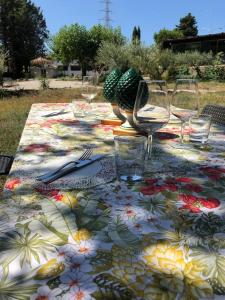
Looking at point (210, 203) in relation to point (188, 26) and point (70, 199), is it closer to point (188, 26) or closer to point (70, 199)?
point (70, 199)

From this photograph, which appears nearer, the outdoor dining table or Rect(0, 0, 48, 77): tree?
the outdoor dining table

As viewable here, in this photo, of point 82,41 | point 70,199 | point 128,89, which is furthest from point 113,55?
point 70,199

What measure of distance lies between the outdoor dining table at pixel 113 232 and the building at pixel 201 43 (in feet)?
84.2

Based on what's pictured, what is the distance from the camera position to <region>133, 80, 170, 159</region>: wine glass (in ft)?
4.01

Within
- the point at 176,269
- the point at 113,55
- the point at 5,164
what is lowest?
the point at 5,164

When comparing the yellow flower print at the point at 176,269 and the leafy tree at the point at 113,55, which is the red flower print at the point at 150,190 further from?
the leafy tree at the point at 113,55

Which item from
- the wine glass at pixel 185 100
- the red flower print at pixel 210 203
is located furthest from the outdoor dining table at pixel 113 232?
the wine glass at pixel 185 100

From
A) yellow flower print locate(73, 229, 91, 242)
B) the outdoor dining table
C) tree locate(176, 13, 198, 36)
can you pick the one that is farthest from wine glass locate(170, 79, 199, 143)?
tree locate(176, 13, 198, 36)

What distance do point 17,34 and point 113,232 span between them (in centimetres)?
4145

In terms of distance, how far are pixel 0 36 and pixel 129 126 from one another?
40400mm

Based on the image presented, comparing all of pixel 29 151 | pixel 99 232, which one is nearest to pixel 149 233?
pixel 99 232

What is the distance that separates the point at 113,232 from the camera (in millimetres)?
714

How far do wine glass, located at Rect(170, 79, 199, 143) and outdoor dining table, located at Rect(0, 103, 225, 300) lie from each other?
24cm

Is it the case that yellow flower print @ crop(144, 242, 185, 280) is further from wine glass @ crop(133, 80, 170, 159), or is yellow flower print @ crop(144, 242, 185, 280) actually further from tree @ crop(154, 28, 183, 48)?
tree @ crop(154, 28, 183, 48)
